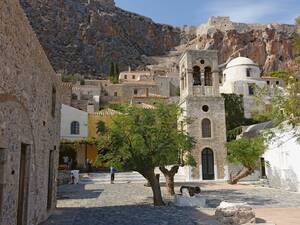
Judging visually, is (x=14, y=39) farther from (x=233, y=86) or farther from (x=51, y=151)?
(x=233, y=86)

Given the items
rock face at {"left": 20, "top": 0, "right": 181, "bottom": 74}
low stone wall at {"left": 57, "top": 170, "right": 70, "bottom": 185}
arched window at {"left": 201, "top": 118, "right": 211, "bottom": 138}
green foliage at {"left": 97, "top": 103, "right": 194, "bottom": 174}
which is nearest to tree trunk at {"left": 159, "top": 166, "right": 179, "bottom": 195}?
green foliage at {"left": 97, "top": 103, "right": 194, "bottom": 174}

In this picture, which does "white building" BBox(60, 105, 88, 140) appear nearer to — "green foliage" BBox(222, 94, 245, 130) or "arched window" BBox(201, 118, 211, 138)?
"arched window" BBox(201, 118, 211, 138)

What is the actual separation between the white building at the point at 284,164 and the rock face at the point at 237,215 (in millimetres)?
9487

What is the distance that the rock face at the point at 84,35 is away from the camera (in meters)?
70.3

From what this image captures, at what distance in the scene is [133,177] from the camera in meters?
27.1

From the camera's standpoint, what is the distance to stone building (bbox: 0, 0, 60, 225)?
5.98 meters

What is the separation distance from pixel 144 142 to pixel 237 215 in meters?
5.47

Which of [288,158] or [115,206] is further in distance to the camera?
[288,158]

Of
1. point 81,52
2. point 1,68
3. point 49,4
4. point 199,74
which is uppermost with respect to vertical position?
point 49,4

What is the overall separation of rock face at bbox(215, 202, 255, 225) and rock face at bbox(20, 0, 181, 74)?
6149 cm

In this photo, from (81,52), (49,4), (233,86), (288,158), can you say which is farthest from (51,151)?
(49,4)

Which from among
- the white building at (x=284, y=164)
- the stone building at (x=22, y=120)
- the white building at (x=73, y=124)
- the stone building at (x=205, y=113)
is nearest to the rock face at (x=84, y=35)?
the white building at (x=73, y=124)

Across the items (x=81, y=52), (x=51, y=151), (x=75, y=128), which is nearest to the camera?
(x=51, y=151)

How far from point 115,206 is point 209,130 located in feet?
49.5
